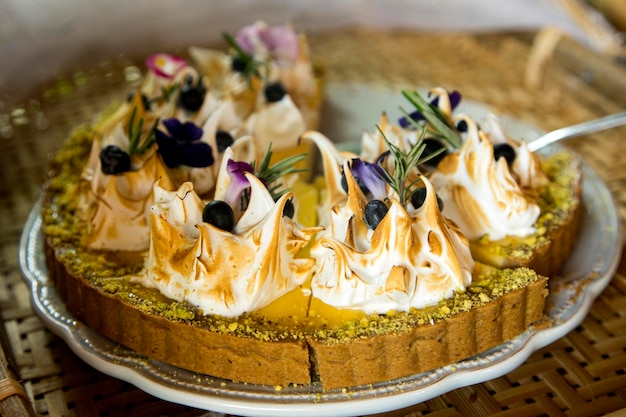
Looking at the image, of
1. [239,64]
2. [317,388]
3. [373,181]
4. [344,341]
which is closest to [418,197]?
[373,181]

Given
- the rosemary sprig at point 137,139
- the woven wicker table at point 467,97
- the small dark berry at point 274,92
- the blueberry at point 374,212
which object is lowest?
the woven wicker table at point 467,97

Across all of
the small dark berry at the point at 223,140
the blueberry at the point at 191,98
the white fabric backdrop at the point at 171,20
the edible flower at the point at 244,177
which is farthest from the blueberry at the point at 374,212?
the white fabric backdrop at the point at 171,20

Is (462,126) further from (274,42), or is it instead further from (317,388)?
(274,42)

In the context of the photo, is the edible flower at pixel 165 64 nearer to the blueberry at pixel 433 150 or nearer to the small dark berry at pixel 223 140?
the small dark berry at pixel 223 140

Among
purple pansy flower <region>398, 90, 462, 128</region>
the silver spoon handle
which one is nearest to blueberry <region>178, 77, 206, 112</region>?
purple pansy flower <region>398, 90, 462, 128</region>

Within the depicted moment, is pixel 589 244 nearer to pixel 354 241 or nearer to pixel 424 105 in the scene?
pixel 424 105

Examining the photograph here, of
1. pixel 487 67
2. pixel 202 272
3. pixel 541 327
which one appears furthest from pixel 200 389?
pixel 487 67
